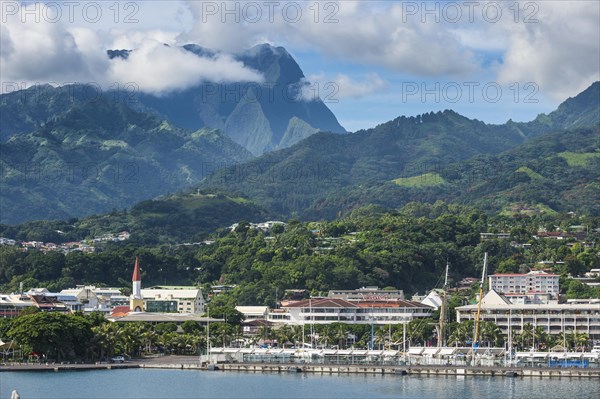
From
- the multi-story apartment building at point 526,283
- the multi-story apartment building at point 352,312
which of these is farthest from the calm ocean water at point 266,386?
the multi-story apartment building at point 526,283

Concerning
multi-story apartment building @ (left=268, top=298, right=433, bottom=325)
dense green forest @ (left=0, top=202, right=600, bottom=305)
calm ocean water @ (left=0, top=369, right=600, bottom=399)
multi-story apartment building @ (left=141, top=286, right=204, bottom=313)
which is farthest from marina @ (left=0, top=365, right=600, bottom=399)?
dense green forest @ (left=0, top=202, right=600, bottom=305)

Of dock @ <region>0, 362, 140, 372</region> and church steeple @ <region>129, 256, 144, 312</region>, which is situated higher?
church steeple @ <region>129, 256, 144, 312</region>

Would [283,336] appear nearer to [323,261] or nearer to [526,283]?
[323,261]

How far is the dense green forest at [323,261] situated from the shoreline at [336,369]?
151 ft

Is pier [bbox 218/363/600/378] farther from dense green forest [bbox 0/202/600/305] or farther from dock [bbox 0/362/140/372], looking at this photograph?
dense green forest [bbox 0/202/600/305]

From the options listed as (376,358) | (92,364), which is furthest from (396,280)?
(92,364)

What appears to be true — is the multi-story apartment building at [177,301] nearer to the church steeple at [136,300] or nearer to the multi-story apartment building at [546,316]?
the church steeple at [136,300]

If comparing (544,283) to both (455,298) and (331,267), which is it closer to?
(455,298)

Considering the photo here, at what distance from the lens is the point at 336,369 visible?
99.1 meters

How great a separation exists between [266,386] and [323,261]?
7053 centimetres

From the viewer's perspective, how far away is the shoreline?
94812mm

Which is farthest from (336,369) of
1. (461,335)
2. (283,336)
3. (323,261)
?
(323,261)

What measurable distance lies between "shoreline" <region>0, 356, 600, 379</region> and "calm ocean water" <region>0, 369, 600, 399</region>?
5.92 feet

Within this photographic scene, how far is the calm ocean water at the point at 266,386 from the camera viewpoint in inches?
3223
